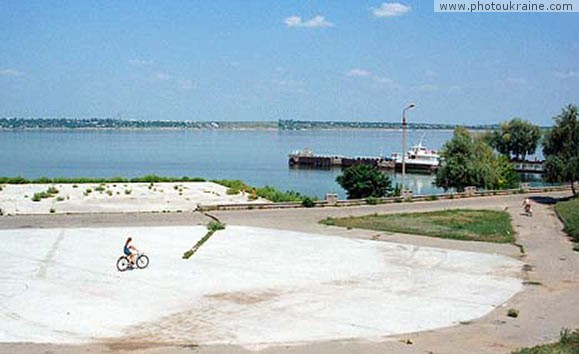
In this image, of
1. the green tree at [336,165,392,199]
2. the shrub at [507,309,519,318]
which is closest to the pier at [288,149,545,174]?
the green tree at [336,165,392,199]

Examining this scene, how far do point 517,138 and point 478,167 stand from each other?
66905 millimetres

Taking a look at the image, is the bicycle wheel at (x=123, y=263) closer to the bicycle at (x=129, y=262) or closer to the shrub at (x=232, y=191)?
the bicycle at (x=129, y=262)

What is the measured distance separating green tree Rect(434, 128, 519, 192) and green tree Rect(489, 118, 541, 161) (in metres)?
59.3

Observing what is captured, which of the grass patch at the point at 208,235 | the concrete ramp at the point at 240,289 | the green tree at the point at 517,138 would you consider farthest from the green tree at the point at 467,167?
the green tree at the point at 517,138

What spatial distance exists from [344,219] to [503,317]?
58.5ft

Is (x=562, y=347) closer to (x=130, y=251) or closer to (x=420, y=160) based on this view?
(x=130, y=251)

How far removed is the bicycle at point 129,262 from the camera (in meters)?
22.9

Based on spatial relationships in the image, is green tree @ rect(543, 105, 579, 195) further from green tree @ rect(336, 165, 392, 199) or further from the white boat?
the white boat

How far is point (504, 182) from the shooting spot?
6269cm

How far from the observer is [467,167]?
56500mm

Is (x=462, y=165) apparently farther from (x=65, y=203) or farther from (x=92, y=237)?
(x=92, y=237)

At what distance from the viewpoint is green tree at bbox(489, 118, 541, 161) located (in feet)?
387

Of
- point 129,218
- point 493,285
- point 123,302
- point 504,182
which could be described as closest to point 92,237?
A: point 129,218

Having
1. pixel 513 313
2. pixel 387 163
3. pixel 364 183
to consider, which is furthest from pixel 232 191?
pixel 387 163
